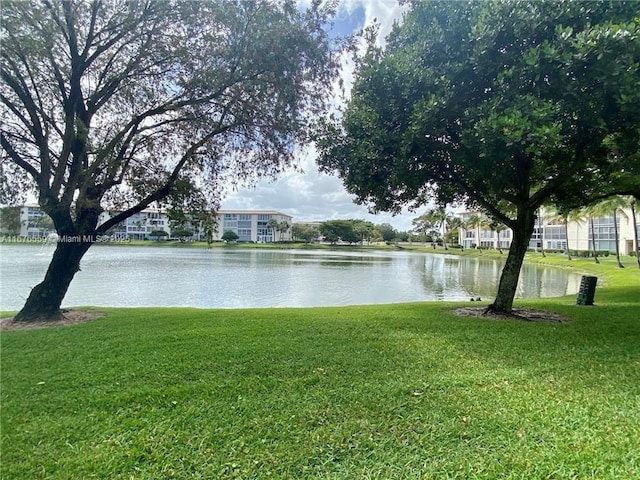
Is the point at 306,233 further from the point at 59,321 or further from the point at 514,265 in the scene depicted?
the point at 59,321

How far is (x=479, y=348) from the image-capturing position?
20.1 ft

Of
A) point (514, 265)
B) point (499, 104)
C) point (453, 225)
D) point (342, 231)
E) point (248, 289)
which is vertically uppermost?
point (453, 225)

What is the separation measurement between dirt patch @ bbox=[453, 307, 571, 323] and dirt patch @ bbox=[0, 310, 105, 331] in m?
9.21

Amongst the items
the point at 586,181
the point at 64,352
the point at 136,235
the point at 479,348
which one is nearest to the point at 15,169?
the point at 64,352

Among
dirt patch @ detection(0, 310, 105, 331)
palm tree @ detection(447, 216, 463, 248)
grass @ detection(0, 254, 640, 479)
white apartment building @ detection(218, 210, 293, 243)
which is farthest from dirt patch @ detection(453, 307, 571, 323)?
white apartment building @ detection(218, 210, 293, 243)

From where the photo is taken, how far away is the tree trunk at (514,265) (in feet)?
31.5

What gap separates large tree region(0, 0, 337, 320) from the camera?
293 inches

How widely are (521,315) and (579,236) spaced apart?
62.4 metres

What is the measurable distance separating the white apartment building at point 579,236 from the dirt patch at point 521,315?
33.9 metres

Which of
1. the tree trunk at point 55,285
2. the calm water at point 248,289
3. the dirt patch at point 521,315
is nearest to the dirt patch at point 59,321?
the tree trunk at point 55,285

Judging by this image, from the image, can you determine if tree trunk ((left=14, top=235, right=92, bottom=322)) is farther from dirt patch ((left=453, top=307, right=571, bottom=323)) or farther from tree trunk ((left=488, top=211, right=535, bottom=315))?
tree trunk ((left=488, top=211, right=535, bottom=315))

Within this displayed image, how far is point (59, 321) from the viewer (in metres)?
8.40

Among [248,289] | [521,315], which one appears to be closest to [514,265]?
[521,315]

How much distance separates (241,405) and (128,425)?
105 centimetres
